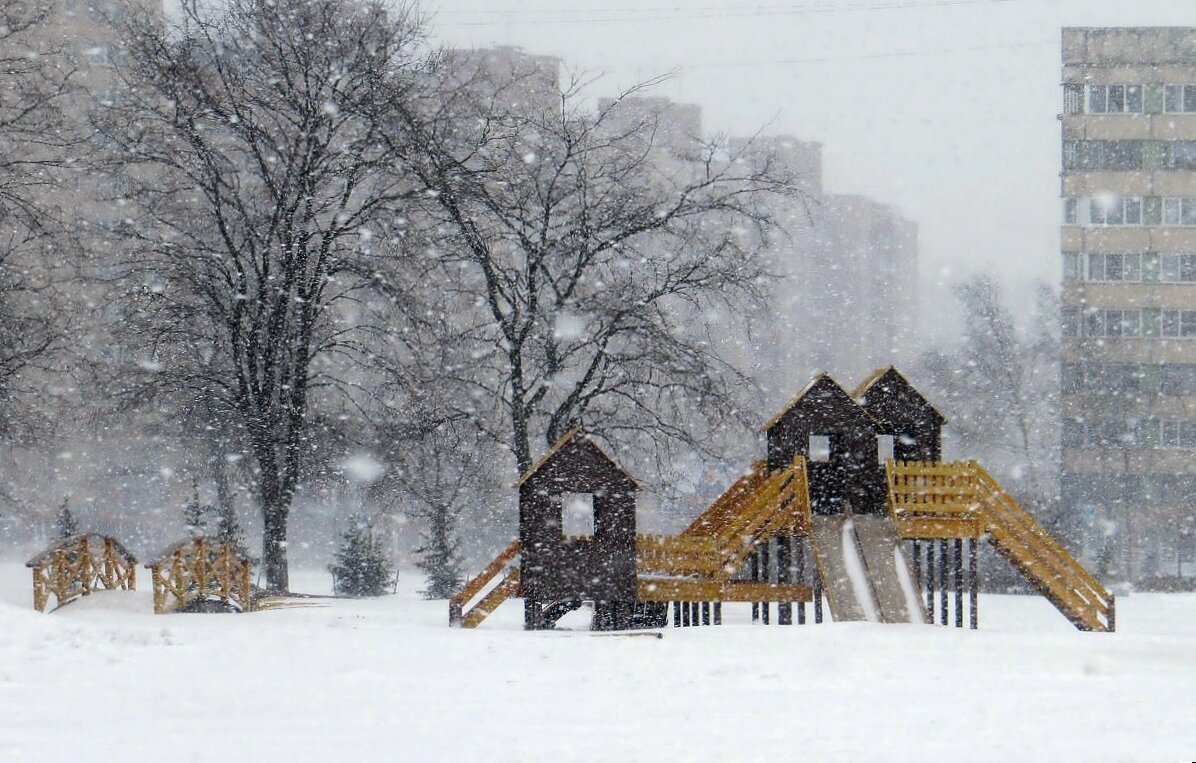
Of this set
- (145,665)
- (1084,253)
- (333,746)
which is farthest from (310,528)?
(333,746)

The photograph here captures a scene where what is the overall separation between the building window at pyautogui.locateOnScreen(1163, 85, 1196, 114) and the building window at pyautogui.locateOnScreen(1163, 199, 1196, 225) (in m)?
3.51

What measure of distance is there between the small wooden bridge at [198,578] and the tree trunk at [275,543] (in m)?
4.51

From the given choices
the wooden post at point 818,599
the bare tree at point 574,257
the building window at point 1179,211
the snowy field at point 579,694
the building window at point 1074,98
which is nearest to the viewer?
the snowy field at point 579,694

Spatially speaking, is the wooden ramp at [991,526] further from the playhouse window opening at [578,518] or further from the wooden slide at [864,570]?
the playhouse window opening at [578,518]

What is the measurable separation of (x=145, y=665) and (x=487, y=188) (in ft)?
50.4

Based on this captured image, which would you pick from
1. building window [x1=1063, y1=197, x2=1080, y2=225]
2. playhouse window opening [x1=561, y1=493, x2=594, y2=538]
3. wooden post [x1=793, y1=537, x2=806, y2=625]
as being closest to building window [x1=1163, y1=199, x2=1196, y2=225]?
building window [x1=1063, y1=197, x2=1080, y2=225]

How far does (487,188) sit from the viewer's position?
88.2 ft

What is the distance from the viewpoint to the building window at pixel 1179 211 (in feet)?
176

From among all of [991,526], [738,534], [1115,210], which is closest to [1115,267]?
[1115,210]

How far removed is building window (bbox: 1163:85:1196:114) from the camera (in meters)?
52.4

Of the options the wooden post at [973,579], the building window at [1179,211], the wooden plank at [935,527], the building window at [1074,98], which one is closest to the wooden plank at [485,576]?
the wooden plank at [935,527]

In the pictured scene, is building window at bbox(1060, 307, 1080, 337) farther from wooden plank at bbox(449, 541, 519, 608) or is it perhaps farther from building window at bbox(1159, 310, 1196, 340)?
wooden plank at bbox(449, 541, 519, 608)

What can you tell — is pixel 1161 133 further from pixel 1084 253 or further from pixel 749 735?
pixel 749 735

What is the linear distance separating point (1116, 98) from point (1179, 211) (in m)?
5.24
